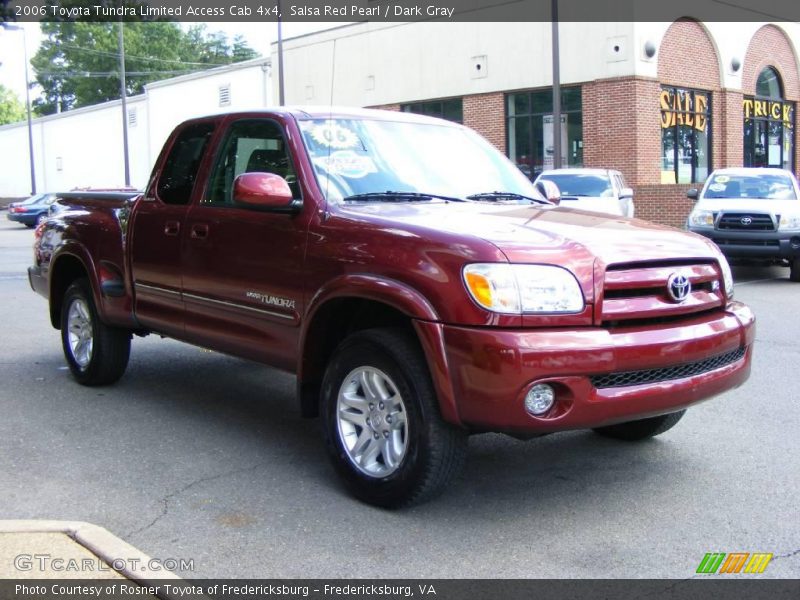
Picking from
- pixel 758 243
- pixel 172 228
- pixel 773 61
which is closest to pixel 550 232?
pixel 172 228

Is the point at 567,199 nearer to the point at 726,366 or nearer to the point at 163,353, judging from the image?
the point at 163,353

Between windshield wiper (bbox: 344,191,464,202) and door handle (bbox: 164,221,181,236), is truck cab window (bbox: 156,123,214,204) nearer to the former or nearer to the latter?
door handle (bbox: 164,221,181,236)

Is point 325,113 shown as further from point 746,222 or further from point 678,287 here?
point 746,222

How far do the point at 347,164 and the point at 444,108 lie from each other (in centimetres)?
2534

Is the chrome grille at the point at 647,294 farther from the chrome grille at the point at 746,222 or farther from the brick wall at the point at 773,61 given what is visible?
the brick wall at the point at 773,61

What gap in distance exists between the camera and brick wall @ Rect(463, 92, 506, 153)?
27875 mm

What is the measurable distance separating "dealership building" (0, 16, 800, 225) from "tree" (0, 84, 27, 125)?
3151 inches

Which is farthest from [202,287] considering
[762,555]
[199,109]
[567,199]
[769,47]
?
[199,109]

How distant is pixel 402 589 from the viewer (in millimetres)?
3547

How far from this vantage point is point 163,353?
28.0 ft

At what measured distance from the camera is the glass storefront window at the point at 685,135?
2572cm

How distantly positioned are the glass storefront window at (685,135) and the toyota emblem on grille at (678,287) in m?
22.4

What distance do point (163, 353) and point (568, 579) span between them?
5.70 m

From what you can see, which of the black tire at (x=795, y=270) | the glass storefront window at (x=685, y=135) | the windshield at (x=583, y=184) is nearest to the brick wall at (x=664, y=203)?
the glass storefront window at (x=685, y=135)
